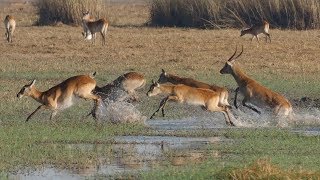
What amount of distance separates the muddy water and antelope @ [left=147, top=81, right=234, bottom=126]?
161 centimetres

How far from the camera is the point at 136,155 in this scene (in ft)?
31.6

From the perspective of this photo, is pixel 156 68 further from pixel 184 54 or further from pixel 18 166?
pixel 18 166

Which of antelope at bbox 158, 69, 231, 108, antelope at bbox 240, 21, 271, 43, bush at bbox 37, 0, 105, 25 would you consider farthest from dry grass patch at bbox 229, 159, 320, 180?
bush at bbox 37, 0, 105, 25

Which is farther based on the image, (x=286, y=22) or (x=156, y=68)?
(x=286, y=22)

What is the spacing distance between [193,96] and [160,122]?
58cm

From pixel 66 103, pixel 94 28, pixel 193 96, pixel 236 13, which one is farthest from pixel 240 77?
pixel 236 13

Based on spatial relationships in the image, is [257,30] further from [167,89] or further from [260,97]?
[167,89]

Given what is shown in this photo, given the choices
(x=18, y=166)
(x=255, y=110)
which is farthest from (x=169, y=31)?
(x=18, y=166)

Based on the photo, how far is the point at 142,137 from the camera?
1088cm

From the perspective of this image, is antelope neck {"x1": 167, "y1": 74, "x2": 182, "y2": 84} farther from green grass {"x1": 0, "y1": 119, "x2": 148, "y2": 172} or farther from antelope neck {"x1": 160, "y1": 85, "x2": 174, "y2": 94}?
green grass {"x1": 0, "y1": 119, "x2": 148, "y2": 172}

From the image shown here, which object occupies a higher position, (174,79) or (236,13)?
(174,79)

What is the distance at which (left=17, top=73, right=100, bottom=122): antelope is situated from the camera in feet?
40.1

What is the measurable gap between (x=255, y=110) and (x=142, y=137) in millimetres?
2646

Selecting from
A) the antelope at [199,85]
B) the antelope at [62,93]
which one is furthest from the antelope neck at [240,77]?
the antelope at [62,93]
